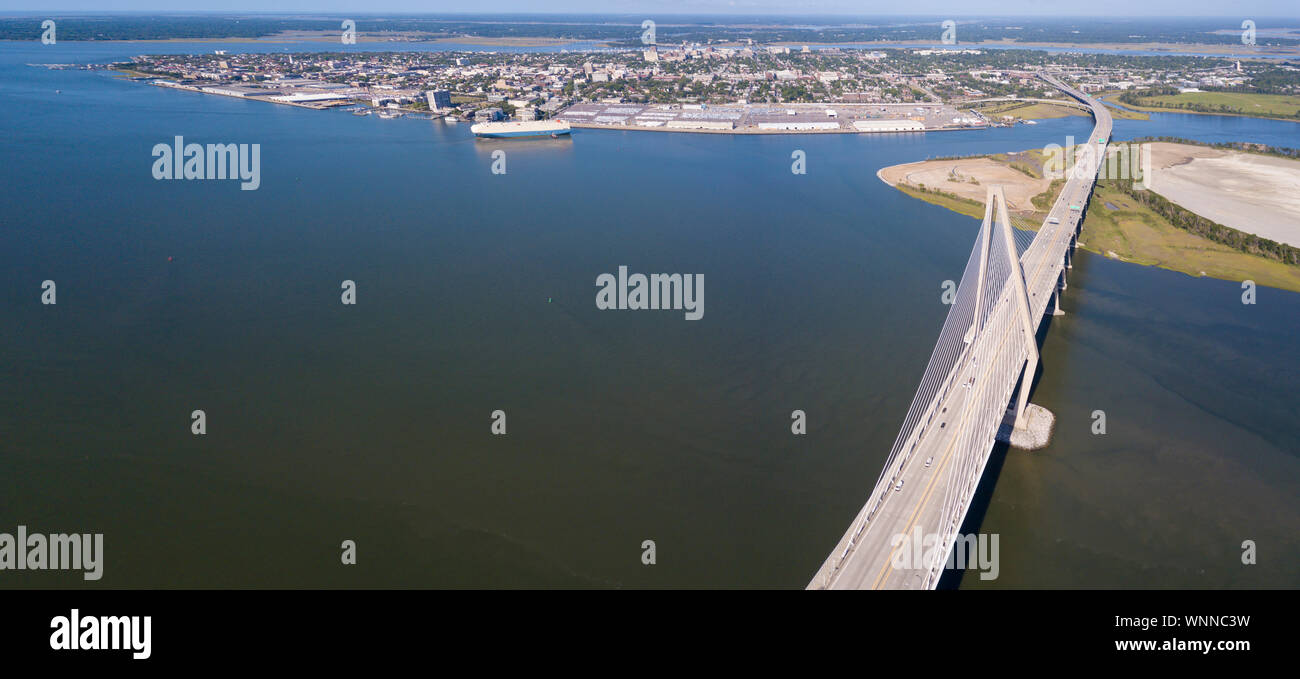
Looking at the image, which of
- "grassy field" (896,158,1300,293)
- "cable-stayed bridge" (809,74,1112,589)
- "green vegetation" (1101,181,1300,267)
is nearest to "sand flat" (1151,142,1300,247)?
"green vegetation" (1101,181,1300,267)

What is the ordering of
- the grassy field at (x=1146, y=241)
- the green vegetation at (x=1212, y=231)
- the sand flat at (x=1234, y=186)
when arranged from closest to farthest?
the grassy field at (x=1146, y=241) < the green vegetation at (x=1212, y=231) < the sand flat at (x=1234, y=186)

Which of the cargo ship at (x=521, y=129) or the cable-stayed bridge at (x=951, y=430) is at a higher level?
the cargo ship at (x=521, y=129)

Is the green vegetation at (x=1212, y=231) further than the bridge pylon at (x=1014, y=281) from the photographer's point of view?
Yes

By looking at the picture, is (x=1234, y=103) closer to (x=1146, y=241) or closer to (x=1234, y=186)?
(x=1234, y=186)

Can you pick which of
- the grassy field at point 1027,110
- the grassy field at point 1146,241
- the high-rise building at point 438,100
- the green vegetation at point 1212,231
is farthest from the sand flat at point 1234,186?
the high-rise building at point 438,100

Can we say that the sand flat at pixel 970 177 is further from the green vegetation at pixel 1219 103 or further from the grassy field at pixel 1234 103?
the grassy field at pixel 1234 103

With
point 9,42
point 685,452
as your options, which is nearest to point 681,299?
point 685,452

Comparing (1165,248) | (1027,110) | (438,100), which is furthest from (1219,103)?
(438,100)
